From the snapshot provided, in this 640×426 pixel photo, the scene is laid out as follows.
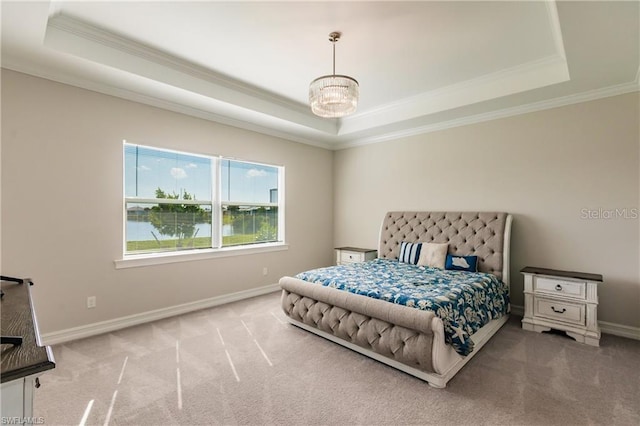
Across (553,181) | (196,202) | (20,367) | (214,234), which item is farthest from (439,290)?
(196,202)

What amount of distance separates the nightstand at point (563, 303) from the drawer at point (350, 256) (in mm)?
2203

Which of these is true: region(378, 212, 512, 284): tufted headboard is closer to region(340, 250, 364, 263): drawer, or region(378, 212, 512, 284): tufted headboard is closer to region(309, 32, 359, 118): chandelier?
region(340, 250, 364, 263): drawer

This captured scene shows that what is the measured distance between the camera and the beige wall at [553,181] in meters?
3.21

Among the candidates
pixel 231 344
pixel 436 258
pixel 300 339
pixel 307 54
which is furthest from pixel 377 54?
pixel 231 344

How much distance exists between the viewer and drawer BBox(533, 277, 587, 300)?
306cm

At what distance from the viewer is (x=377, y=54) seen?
3.05m

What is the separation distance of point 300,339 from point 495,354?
1820mm

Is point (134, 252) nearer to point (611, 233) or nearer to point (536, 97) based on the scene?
point (536, 97)

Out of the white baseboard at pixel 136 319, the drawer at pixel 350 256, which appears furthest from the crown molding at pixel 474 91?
the white baseboard at pixel 136 319

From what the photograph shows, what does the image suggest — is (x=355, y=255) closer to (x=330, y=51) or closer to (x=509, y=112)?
(x=509, y=112)

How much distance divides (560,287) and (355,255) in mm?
2622

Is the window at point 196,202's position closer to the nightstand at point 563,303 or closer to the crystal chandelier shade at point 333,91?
the crystal chandelier shade at point 333,91

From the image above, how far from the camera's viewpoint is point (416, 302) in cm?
244

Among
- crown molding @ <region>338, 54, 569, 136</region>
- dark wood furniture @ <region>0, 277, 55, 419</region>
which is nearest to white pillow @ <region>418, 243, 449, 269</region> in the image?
crown molding @ <region>338, 54, 569, 136</region>
